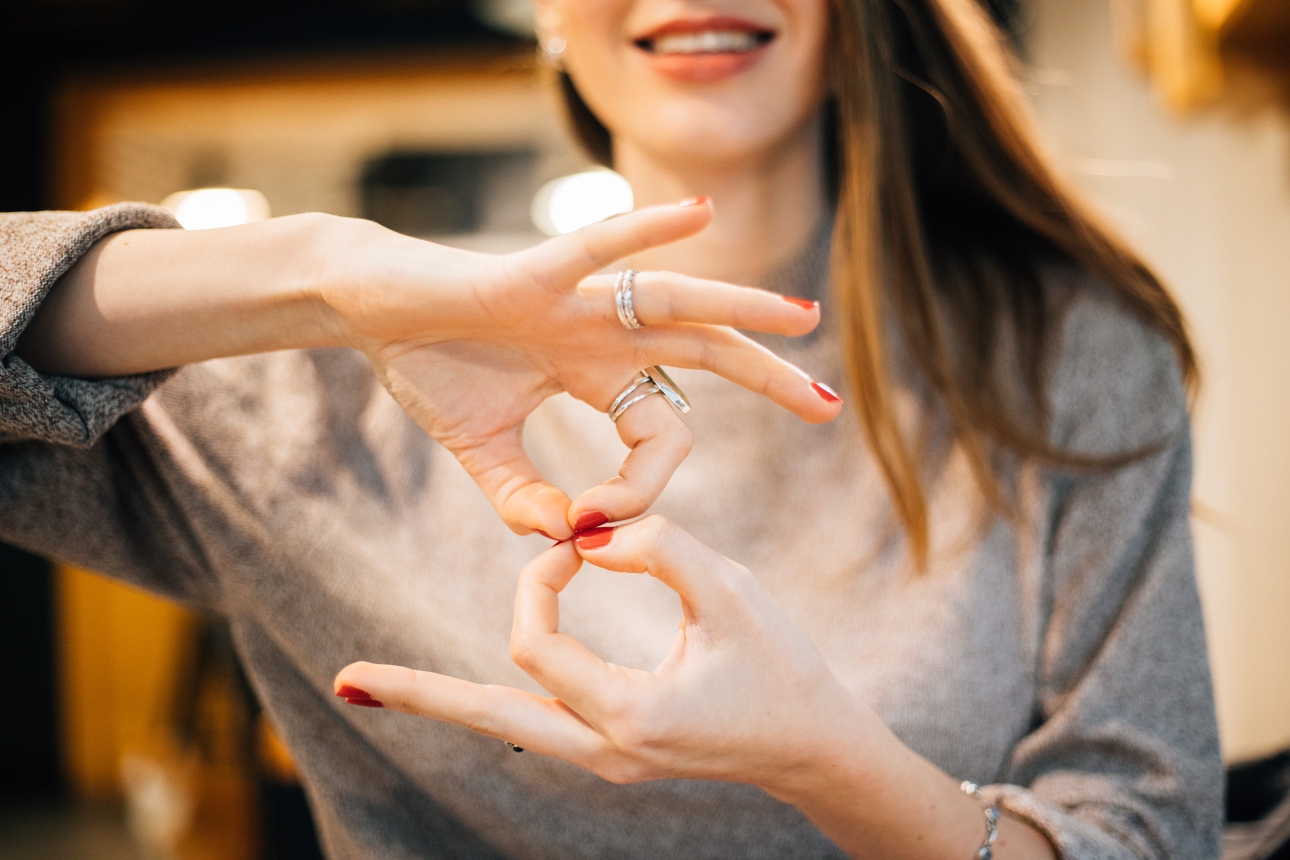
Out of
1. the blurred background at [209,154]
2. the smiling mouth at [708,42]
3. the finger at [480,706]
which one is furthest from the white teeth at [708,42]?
the blurred background at [209,154]

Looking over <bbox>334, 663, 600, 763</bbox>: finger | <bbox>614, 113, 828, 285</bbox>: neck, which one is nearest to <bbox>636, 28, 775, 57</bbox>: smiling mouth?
<bbox>614, 113, 828, 285</bbox>: neck

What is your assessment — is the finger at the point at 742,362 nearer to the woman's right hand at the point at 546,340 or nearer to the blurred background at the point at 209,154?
the woman's right hand at the point at 546,340

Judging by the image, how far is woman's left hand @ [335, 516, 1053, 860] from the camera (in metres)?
0.52

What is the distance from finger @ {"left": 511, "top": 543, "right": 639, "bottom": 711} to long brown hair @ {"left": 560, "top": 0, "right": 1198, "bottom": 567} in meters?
0.42

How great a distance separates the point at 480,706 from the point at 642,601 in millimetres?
355

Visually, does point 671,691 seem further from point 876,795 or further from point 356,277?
point 356,277

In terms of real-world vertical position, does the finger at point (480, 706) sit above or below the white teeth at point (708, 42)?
below

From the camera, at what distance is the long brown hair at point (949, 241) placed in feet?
2.84

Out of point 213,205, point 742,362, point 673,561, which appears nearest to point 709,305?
point 742,362

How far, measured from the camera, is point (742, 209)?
98cm

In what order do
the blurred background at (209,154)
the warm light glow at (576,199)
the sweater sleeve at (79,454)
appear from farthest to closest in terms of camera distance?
the warm light glow at (576,199) < the blurred background at (209,154) < the sweater sleeve at (79,454)

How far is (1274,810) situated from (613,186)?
10.4 ft

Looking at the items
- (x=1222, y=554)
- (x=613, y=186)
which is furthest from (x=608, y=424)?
(x=613, y=186)

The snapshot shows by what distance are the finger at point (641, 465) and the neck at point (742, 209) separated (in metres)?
0.42
